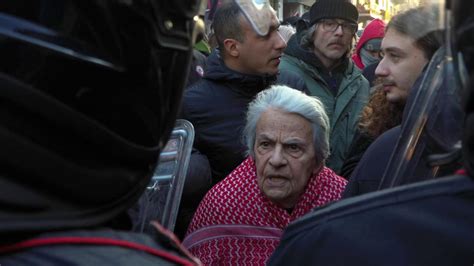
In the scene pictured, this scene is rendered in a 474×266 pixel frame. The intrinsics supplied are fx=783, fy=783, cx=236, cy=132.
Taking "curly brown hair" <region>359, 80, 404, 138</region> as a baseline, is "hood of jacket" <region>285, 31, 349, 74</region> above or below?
below

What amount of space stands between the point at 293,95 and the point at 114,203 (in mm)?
1765

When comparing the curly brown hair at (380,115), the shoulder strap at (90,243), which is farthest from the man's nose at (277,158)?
the shoulder strap at (90,243)

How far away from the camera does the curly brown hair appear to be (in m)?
2.78

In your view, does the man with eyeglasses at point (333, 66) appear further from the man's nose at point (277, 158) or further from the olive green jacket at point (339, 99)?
the man's nose at point (277, 158)

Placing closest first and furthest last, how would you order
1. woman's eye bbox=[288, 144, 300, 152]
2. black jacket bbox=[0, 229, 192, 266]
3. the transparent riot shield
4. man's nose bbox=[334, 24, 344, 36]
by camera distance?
1. black jacket bbox=[0, 229, 192, 266]
2. the transparent riot shield
3. woman's eye bbox=[288, 144, 300, 152]
4. man's nose bbox=[334, 24, 344, 36]

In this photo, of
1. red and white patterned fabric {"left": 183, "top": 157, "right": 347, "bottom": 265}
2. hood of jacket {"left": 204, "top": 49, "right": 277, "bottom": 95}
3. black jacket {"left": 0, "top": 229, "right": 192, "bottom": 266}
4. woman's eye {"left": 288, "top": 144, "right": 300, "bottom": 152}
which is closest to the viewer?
black jacket {"left": 0, "top": 229, "right": 192, "bottom": 266}

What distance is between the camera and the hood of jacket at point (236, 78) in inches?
133

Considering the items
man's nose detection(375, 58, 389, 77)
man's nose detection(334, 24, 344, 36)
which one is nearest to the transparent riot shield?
man's nose detection(375, 58, 389, 77)

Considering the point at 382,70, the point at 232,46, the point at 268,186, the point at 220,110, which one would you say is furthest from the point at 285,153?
the point at 232,46

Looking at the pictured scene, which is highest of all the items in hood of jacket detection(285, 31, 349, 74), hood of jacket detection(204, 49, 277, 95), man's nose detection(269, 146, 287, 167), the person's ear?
the person's ear

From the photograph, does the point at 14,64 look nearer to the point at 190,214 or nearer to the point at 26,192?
the point at 26,192

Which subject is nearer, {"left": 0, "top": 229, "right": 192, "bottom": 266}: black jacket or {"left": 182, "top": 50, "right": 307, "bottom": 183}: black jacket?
{"left": 0, "top": 229, "right": 192, "bottom": 266}: black jacket

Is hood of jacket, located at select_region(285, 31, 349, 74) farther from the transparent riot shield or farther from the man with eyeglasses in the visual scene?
the transparent riot shield

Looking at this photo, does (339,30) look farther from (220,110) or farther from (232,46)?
(220,110)
